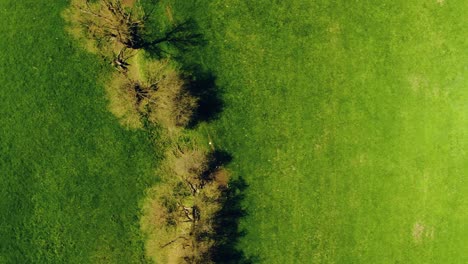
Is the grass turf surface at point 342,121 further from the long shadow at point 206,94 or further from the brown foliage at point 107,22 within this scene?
the brown foliage at point 107,22

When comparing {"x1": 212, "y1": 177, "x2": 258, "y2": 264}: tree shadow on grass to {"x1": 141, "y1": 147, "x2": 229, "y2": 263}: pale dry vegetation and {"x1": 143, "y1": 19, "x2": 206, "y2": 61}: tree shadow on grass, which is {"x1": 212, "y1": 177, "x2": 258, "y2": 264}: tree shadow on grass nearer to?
{"x1": 141, "y1": 147, "x2": 229, "y2": 263}: pale dry vegetation

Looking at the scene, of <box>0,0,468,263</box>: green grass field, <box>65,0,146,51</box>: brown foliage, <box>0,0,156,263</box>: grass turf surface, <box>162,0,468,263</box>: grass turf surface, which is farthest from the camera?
<box>162,0,468,263</box>: grass turf surface

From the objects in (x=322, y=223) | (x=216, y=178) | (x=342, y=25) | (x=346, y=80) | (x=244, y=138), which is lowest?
(x=322, y=223)

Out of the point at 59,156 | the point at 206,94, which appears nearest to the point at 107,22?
the point at 206,94

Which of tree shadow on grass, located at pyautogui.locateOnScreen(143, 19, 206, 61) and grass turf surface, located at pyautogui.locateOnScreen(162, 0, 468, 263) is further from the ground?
tree shadow on grass, located at pyautogui.locateOnScreen(143, 19, 206, 61)

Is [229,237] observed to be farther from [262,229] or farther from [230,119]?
[230,119]

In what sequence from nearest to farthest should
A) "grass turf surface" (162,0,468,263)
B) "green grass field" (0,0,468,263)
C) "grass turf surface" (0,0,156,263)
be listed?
"grass turf surface" (0,0,156,263) < "green grass field" (0,0,468,263) < "grass turf surface" (162,0,468,263)

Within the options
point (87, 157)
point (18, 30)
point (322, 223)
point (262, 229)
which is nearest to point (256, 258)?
point (262, 229)

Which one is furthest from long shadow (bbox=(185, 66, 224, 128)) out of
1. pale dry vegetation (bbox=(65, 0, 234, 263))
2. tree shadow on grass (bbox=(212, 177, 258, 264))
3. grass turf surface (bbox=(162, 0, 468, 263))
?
tree shadow on grass (bbox=(212, 177, 258, 264))
